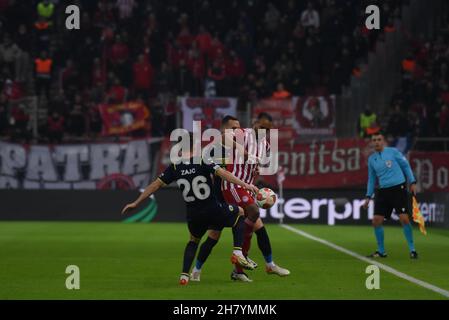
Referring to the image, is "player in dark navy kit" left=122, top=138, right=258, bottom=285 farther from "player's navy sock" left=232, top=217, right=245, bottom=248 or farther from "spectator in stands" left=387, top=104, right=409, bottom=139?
"spectator in stands" left=387, top=104, right=409, bottom=139

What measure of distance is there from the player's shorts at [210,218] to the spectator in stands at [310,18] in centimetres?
2429

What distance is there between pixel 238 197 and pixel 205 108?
1699 centimetres

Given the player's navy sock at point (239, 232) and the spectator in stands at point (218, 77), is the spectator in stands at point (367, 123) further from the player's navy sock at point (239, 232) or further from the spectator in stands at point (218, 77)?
the player's navy sock at point (239, 232)

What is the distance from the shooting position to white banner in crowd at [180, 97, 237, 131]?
32.6 metres

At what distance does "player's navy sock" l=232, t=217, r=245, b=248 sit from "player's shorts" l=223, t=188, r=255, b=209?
53 cm

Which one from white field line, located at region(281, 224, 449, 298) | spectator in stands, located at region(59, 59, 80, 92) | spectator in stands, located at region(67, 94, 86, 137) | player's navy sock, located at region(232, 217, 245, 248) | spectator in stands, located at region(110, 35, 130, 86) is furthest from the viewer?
spectator in stands, located at region(110, 35, 130, 86)

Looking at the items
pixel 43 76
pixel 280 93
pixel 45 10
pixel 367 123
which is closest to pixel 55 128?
pixel 43 76

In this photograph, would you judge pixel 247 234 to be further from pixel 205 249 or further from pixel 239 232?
pixel 205 249

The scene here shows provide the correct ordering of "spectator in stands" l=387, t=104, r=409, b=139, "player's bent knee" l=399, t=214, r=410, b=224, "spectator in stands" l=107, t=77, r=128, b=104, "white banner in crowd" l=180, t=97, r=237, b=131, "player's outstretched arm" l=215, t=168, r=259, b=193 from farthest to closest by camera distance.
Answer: "spectator in stands" l=107, t=77, r=128, b=104 → "spectator in stands" l=387, t=104, r=409, b=139 → "white banner in crowd" l=180, t=97, r=237, b=131 → "player's bent knee" l=399, t=214, r=410, b=224 → "player's outstretched arm" l=215, t=168, r=259, b=193

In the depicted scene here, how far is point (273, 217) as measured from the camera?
3378cm

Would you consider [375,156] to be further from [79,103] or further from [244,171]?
[79,103]

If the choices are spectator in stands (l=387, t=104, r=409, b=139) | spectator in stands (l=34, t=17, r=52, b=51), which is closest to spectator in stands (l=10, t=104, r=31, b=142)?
spectator in stands (l=34, t=17, r=52, b=51)

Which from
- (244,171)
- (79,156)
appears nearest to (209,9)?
(79,156)

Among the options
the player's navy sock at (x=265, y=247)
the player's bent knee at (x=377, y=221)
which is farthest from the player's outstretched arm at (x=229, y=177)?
the player's bent knee at (x=377, y=221)
